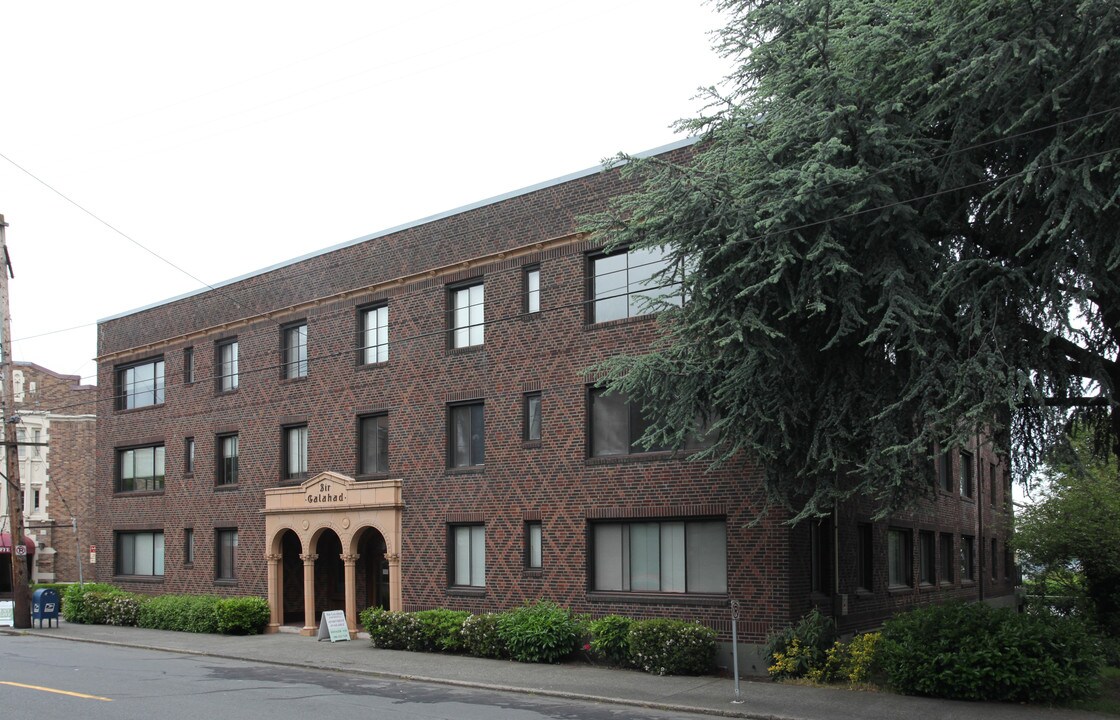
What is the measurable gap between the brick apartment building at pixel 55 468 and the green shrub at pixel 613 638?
130 feet

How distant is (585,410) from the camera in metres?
22.6

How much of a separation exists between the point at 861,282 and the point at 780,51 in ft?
12.1

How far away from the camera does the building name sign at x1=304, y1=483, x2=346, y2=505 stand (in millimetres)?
27625

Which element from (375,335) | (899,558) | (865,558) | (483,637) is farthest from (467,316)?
(899,558)

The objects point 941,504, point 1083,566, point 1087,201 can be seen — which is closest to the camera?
point 1087,201

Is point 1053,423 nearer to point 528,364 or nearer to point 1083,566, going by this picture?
point 528,364

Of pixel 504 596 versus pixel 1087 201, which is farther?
pixel 504 596

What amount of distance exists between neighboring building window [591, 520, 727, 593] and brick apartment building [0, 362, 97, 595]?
1513 inches

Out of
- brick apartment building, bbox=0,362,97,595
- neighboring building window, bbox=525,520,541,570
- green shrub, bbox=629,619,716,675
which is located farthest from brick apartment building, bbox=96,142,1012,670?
brick apartment building, bbox=0,362,97,595

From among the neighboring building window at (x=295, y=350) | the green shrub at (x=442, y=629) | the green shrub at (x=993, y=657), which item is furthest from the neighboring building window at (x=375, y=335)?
the green shrub at (x=993, y=657)

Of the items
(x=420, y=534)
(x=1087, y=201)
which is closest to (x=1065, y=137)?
(x=1087, y=201)

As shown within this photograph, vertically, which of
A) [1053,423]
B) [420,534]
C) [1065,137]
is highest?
[1065,137]

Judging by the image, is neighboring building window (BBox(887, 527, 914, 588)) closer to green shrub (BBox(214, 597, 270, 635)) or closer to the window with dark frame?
green shrub (BBox(214, 597, 270, 635))

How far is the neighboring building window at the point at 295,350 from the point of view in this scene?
2980cm
